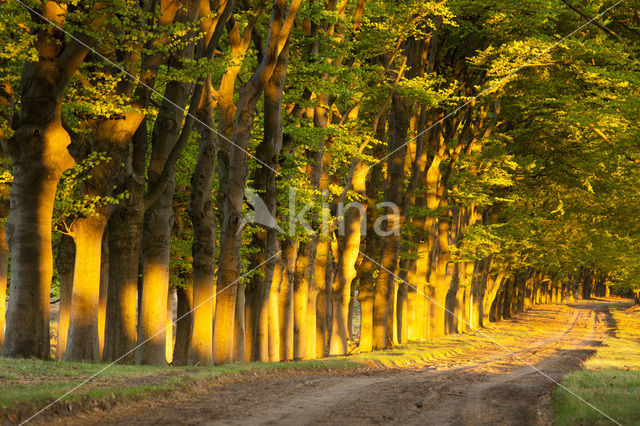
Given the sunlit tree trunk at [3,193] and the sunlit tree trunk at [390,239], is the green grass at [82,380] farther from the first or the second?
the sunlit tree trunk at [390,239]

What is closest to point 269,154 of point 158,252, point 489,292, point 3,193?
point 158,252

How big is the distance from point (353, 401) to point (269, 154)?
9812 millimetres

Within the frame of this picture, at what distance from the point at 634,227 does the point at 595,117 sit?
45.9 feet

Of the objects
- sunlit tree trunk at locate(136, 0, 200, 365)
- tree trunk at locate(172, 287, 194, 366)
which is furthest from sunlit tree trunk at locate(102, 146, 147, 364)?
tree trunk at locate(172, 287, 194, 366)

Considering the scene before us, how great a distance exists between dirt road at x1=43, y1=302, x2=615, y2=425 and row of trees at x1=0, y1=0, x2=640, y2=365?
4638 millimetres

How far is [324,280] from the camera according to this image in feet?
98.4

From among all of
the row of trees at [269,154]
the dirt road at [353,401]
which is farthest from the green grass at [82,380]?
the row of trees at [269,154]

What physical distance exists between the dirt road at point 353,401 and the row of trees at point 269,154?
4.64 meters

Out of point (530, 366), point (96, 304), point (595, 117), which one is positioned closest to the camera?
point (96, 304)

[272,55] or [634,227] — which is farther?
[634,227]

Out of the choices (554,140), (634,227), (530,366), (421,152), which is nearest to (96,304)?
(530,366)

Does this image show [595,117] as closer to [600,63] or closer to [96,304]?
[600,63]

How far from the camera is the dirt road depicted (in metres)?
10.4

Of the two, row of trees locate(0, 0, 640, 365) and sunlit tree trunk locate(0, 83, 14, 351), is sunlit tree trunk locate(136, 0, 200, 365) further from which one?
sunlit tree trunk locate(0, 83, 14, 351)
